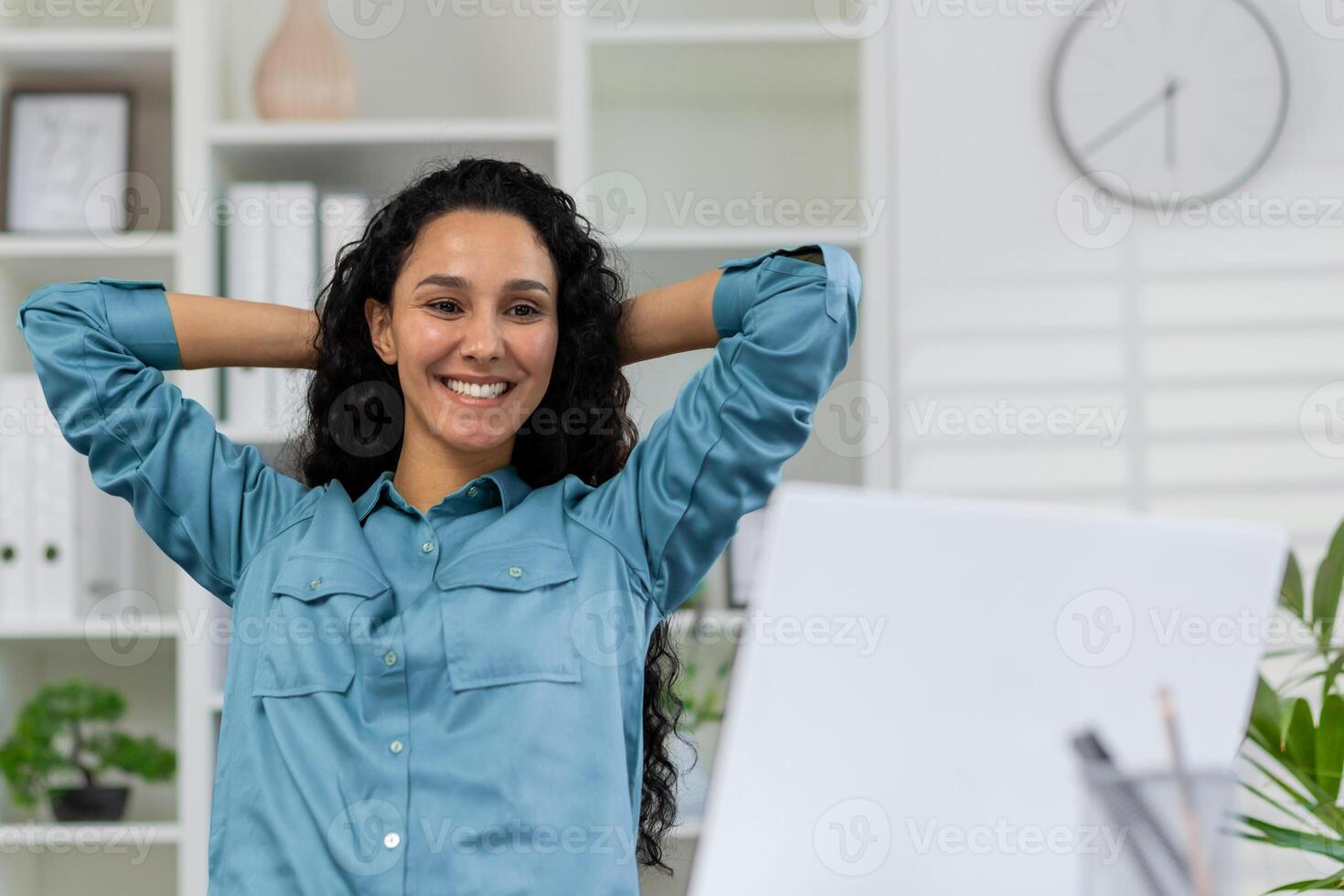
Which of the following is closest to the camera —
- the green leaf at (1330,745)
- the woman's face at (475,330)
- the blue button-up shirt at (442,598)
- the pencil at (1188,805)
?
the pencil at (1188,805)

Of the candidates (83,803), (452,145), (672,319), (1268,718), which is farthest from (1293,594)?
(83,803)

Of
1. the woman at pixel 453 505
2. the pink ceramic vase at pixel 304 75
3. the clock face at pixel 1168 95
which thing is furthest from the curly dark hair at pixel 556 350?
the clock face at pixel 1168 95

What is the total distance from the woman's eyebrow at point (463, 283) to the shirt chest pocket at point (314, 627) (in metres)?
0.27

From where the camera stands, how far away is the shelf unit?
6.77 feet

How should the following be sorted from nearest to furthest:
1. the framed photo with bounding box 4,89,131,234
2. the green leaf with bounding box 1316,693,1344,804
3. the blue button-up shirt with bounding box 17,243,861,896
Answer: the blue button-up shirt with bounding box 17,243,861,896 → the green leaf with bounding box 1316,693,1344,804 → the framed photo with bounding box 4,89,131,234

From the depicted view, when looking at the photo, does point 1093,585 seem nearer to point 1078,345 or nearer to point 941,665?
point 941,665

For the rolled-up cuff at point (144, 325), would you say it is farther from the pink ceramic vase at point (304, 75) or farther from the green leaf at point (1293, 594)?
the green leaf at point (1293, 594)

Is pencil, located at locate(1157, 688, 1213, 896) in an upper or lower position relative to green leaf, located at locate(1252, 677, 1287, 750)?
upper

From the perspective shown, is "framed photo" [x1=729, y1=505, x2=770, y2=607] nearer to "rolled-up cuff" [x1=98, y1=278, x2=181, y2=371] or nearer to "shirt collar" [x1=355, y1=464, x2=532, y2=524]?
"shirt collar" [x1=355, y1=464, x2=532, y2=524]

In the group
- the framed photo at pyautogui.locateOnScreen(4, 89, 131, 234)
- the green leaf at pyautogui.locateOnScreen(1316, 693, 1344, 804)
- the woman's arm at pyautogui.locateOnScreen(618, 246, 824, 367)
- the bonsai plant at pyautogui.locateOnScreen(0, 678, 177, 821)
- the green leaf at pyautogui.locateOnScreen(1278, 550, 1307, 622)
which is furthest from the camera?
the framed photo at pyautogui.locateOnScreen(4, 89, 131, 234)

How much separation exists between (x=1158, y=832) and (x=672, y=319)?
79cm

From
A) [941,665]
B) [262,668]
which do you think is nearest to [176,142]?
[262,668]

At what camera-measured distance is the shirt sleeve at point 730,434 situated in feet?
3.81

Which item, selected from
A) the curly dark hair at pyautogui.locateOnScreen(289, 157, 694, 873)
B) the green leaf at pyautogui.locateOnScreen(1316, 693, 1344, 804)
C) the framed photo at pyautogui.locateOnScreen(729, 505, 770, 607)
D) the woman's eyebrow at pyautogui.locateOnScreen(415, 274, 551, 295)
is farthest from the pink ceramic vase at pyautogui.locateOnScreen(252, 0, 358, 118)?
the green leaf at pyautogui.locateOnScreen(1316, 693, 1344, 804)
